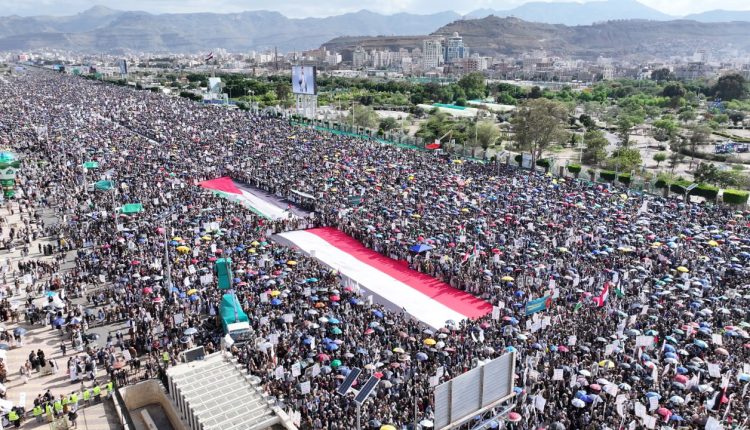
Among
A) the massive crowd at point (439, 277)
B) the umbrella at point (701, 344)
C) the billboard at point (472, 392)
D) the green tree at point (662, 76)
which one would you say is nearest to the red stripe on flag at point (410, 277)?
the massive crowd at point (439, 277)

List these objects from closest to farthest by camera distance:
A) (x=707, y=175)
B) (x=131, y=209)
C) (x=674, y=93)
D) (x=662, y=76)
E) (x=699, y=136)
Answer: (x=131, y=209) → (x=707, y=175) → (x=699, y=136) → (x=674, y=93) → (x=662, y=76)

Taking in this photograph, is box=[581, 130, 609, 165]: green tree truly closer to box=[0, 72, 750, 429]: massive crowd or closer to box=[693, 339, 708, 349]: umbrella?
box=[0, 72, 750, 429]: massive crowd

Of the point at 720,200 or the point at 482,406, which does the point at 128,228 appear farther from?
the point at 720,200

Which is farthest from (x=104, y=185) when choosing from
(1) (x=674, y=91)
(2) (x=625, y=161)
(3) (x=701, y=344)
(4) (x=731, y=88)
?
(4) (x=731, y=88)

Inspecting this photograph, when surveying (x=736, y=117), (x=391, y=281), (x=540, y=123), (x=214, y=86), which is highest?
(x=214, y=86)

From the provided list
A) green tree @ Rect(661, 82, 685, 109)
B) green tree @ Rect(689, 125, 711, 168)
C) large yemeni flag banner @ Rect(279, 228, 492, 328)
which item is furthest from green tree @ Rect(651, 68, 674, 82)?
large yemeni flag banner @ Rect(279, 228, 492, 328)

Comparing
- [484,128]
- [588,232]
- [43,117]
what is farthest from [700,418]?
[43,117]

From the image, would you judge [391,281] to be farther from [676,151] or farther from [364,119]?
[364,119]

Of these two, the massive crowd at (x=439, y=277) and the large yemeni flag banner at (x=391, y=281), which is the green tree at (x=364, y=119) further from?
the large yemeni flag banner at (x=391, y=281)
